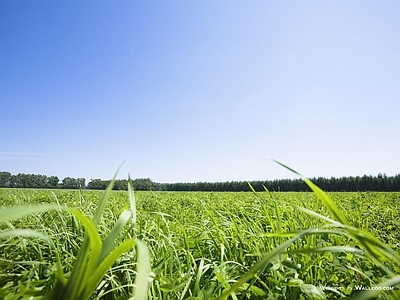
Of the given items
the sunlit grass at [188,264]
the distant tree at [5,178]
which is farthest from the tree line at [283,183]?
the sunlit grass at [188,264]

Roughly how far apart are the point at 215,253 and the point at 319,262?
67 centimetres

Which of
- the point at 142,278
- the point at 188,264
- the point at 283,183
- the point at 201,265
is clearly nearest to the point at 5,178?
the point at 283,183

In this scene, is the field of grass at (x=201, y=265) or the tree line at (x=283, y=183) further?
the tree line at (x=283, y=183)

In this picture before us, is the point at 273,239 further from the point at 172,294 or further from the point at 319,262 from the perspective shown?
the point at 172,294

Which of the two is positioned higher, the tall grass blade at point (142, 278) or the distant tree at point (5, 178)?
the distant tree at point (5, 178)

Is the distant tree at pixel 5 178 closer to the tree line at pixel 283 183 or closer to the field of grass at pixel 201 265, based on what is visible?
the tree line at pixel 283 183

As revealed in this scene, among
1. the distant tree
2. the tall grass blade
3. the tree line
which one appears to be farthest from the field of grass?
the distant tree

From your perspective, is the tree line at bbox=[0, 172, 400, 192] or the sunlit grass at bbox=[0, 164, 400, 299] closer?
the sunlit grass at bbox=[0, 164, 400, 299]

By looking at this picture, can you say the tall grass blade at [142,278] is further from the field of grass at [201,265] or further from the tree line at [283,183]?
the tree line at [283,183]

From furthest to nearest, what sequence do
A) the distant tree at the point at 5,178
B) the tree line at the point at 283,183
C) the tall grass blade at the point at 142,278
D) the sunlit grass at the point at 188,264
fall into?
the distant tree at the point at 5,178, the tree line at the point at 283,183, the sunlit grass at the point at 188,264, the tall grass blade at the point at 142,278

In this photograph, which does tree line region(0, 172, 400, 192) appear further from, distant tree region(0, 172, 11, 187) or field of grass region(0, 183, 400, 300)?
field of grass region(0, 183, 400, 300)

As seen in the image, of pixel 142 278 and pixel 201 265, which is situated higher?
pixel 142 278

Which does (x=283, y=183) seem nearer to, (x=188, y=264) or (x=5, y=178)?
(x=188, y=264)

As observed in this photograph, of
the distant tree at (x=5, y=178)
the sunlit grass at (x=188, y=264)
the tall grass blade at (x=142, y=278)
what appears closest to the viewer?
the tall grass blade at (x=142, y=278)
